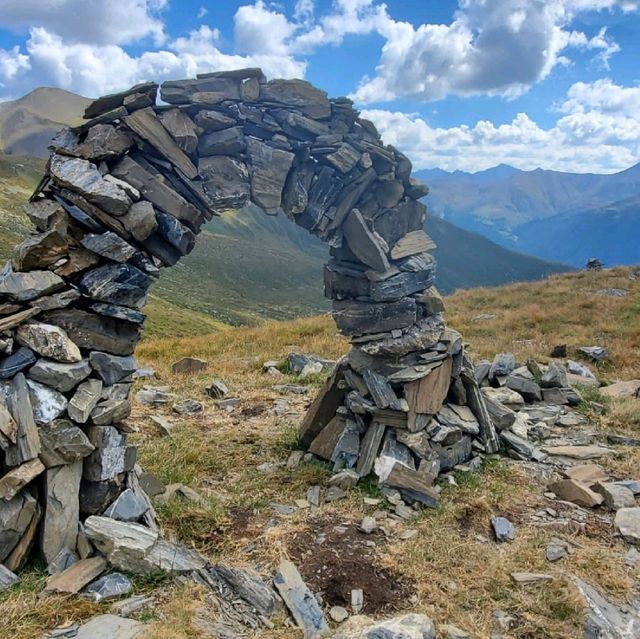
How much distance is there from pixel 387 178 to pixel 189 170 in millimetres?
3038

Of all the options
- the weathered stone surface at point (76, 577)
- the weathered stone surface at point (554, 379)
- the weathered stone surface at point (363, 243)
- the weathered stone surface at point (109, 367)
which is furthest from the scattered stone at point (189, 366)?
the weathered stone surface at point (76, 577)

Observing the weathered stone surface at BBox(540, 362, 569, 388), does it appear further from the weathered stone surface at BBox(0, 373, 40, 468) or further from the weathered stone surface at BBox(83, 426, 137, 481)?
the weathered stone surface at BBox(0, 373, 40, 468)

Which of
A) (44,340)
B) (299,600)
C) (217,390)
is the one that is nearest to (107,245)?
(44,340)

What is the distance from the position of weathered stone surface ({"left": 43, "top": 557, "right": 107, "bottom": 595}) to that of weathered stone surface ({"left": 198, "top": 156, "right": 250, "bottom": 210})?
173 inches

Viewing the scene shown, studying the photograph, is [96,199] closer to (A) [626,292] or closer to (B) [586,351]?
(B) [586,351]

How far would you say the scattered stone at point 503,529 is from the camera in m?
6.75

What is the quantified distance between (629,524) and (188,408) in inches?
309

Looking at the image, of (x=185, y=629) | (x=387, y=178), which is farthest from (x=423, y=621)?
(x=387, y=178)

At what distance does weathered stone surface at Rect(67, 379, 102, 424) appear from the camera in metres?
5.91

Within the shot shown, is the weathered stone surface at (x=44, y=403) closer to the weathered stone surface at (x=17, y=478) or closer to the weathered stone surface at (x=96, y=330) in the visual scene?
the weathered stone surface at (x=17, y=478)

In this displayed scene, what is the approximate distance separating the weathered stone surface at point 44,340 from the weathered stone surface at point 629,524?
22.9ft

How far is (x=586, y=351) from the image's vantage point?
16516 mm

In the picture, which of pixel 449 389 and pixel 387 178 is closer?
pixel 387 178

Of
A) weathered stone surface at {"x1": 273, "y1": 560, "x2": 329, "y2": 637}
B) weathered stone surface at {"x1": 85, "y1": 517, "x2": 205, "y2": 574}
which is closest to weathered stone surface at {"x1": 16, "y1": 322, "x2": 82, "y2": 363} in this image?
weathered stone surface at {"x1": 85, "y1": 517, "x2": 205, "y2": 574}
